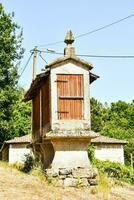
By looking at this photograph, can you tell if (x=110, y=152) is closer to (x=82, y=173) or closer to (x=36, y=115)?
(x=36, y=115)

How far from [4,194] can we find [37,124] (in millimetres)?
7530

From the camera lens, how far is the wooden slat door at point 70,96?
17297 mm

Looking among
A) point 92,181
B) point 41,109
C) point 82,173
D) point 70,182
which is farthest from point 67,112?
point 92,181

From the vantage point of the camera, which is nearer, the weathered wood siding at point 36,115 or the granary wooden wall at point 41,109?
the granary wooden wall at point 41,109

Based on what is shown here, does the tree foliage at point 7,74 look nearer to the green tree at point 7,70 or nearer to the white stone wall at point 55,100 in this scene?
the green tree at point 7,70

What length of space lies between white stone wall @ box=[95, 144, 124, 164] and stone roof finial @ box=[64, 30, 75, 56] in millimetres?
21252

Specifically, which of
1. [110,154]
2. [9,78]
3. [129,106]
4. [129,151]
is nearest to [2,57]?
[9,78]

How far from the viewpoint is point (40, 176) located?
55.2 feet

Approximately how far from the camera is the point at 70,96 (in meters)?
17.5

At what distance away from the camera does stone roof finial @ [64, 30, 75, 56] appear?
18105 mm

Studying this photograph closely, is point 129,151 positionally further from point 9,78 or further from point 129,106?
point 9,78

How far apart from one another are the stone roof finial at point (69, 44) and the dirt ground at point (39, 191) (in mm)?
5500

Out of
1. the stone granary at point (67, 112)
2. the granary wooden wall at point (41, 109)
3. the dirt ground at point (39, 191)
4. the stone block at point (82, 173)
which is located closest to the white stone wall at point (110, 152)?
the granary wooden wall at point (41, 109)

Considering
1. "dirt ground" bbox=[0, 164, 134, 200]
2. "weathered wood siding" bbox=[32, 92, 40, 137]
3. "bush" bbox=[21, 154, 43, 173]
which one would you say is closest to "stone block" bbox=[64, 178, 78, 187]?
"dirt ground" bbox=[0, 164, 134, 200]
